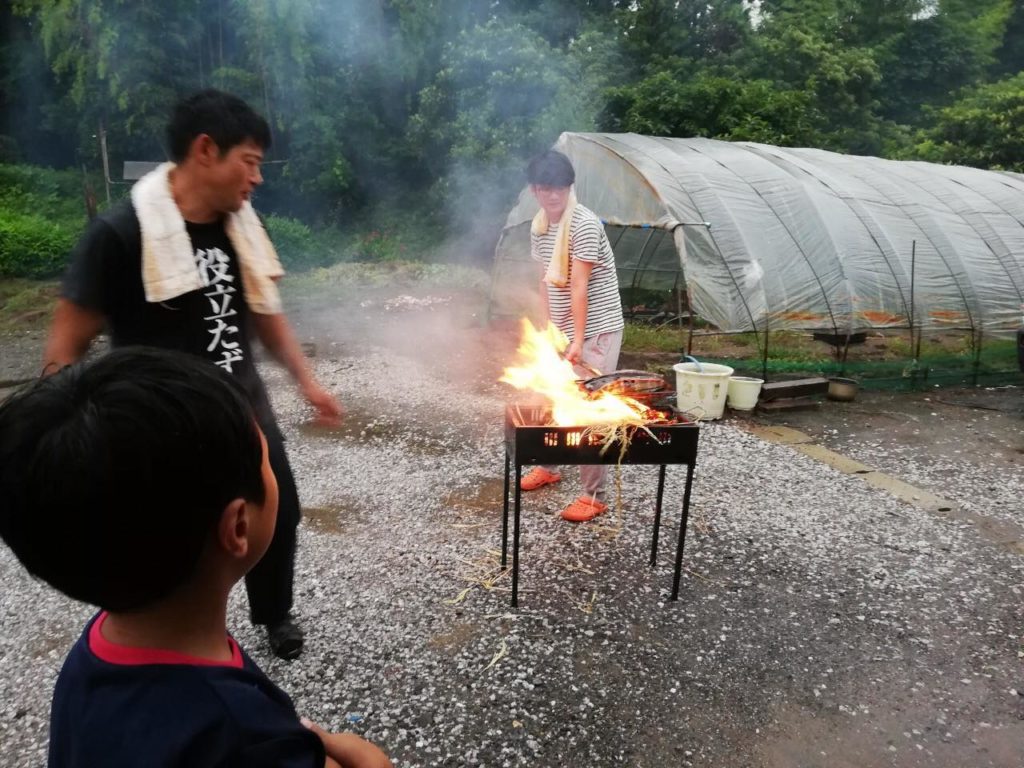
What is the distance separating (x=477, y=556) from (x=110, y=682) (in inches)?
121

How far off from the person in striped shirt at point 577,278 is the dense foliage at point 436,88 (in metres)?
12.5

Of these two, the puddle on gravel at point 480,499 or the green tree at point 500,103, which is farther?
the green tree at point 500,103

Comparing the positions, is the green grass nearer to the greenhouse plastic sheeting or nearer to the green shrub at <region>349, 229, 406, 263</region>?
the green shrub at <region>349, 229, 406, 263</region>

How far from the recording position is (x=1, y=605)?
3.49 meters

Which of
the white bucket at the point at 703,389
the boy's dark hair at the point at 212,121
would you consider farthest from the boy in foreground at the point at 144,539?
the white bucket at the point at 703,389

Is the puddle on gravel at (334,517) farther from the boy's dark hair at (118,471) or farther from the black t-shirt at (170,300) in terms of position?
the boy's dark hair at (118,471)

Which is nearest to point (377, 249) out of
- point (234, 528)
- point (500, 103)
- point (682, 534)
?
point (500, 103)

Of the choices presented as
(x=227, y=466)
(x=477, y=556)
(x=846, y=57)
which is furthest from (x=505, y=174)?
(x=227, y=466)

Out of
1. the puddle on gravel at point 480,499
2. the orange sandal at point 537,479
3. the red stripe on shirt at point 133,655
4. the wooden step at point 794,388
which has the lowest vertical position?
the wooden step at point 794,388

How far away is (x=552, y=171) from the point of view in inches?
163

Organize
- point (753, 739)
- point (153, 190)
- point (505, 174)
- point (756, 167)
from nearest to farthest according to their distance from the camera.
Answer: point (153, 190), point (753, 739), point (756, 167), point (505, 174)

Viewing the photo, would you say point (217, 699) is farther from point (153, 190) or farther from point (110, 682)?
point (153, 190)

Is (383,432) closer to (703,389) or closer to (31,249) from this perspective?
(703,389)

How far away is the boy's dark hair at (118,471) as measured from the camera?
0.89 meters
